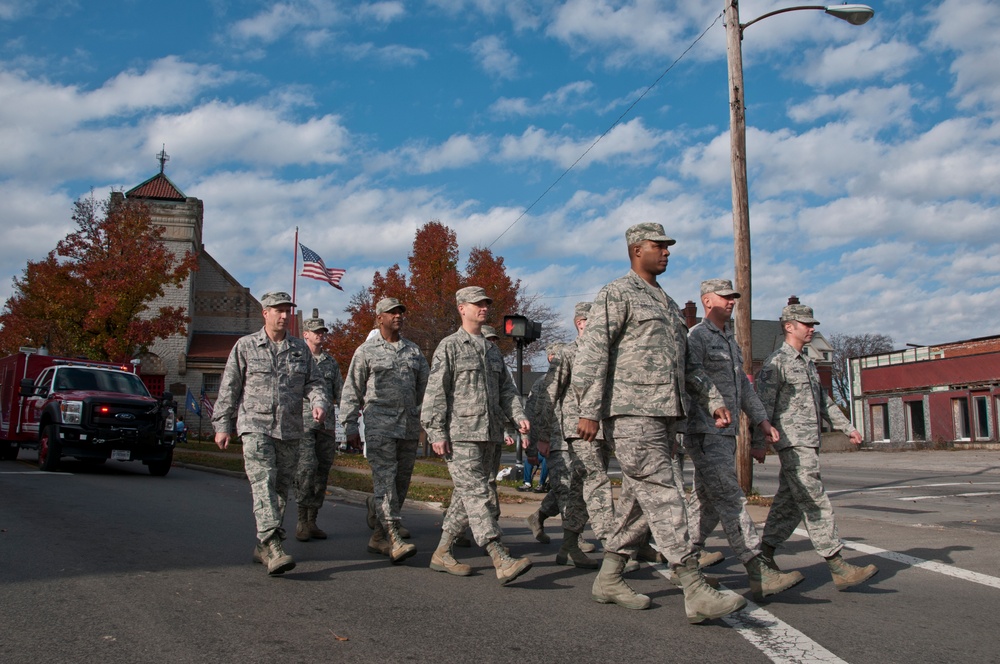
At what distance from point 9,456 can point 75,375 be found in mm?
4950

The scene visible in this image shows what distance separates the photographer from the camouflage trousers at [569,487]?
662cm

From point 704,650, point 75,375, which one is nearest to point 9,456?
point 75,375

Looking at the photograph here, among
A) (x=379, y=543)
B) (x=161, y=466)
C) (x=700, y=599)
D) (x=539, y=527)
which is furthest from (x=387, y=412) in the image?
(x=161, y=466)

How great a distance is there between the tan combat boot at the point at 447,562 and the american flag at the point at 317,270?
26074mm

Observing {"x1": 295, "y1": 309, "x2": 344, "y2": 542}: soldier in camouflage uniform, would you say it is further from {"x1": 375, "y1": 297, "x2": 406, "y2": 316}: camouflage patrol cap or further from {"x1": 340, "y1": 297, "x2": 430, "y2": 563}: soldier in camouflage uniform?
{"x1": 375, "y1": 297, "x2": 406, "y2": 316}: camouflage patrol cap

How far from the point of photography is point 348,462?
66.3 ft

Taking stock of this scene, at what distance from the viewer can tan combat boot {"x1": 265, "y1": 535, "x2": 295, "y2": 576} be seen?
5.62 m

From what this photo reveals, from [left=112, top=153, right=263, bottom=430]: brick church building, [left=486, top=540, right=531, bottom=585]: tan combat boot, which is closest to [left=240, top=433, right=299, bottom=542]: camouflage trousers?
[left=486, top=540, right=531, bottom=585]: tan combat boot

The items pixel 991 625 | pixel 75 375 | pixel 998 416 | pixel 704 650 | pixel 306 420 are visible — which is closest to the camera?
pixel 704 650

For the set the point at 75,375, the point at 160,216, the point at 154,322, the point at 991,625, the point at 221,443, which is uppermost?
the point at 160,216

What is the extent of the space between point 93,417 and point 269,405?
10.4 metres

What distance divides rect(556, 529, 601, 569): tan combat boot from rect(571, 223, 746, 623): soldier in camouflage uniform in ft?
4.44

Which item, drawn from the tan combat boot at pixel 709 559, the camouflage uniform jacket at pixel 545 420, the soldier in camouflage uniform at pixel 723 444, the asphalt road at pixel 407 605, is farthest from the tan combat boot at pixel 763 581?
the camouflage uniform jacket at pixel 545 420

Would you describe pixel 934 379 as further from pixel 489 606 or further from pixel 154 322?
pixel 489 606
